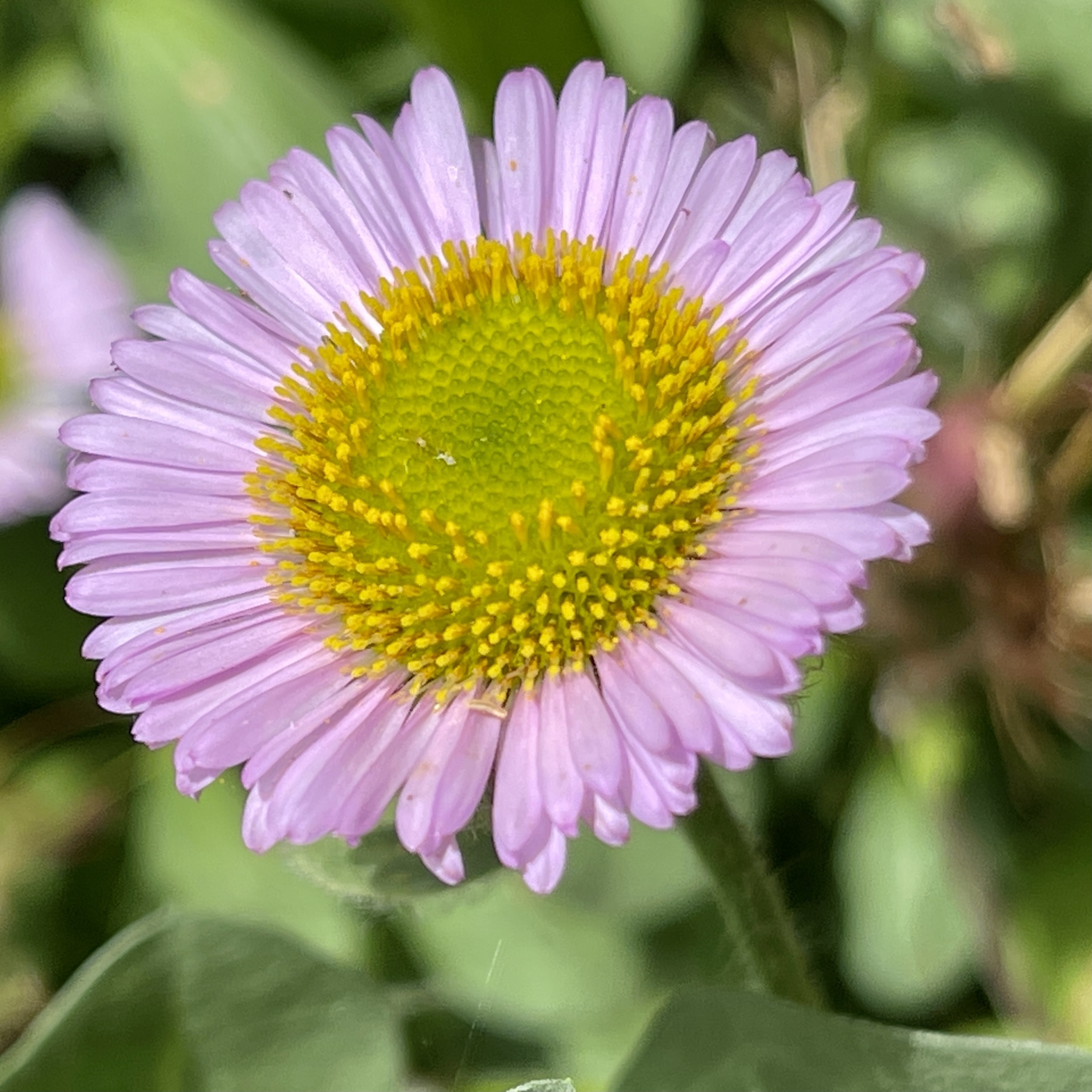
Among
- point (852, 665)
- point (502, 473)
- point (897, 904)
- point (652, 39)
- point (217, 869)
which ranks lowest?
point (897, 904)

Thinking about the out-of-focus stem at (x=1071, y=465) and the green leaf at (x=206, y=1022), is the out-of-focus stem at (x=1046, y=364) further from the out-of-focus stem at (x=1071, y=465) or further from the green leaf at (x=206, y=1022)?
the green leaf at (x=206, y=1022)

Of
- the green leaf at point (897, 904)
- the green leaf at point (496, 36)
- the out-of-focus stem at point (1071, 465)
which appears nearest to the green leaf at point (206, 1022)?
the green leaf at point (897, 904)

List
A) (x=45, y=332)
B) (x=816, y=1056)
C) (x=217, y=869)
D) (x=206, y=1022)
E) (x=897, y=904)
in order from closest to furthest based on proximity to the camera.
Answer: (x=816, y=1056) → (x=206, y=1022) → (x=897, y=904) → (x=217, y=869) → (x=45, y=332)

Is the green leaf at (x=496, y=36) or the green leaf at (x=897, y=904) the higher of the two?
the green leaf at (x=496, y=36)

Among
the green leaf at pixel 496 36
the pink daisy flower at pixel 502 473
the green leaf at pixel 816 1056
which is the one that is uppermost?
the green leaf at pixel 496 36

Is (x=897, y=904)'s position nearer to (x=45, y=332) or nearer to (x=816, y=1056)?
(x=816, y=1056)

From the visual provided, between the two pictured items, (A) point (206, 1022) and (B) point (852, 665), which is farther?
(B) point (852, 665)

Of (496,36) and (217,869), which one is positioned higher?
(496,36)

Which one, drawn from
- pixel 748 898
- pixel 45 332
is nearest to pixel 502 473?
pixel 748 898
